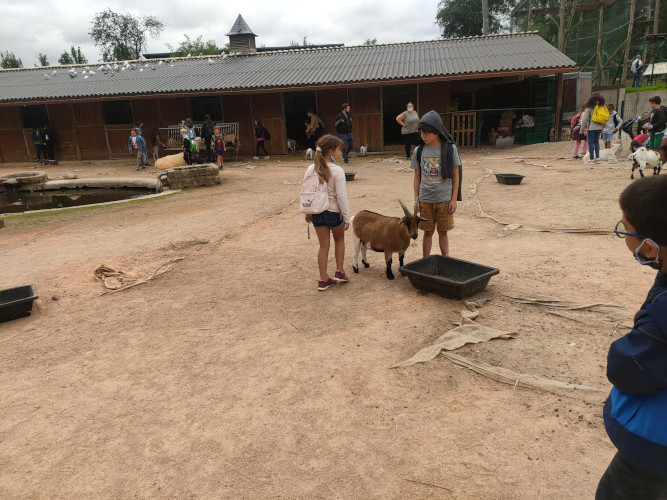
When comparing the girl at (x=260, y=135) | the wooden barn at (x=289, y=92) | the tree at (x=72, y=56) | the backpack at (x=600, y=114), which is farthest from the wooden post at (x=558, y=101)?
the tree at (x=72, y=56)

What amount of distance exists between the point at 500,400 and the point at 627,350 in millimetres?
1674

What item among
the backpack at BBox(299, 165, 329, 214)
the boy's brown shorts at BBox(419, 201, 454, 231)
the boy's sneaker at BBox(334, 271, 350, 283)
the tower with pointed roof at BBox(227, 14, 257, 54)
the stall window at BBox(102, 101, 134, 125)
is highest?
the tower with pointed roof at BBox(227, 14, 257, 54)

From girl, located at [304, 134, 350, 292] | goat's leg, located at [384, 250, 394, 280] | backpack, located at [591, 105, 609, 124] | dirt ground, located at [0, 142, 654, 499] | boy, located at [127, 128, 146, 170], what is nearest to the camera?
dirt ground, located at [0, 142, 654, 499]

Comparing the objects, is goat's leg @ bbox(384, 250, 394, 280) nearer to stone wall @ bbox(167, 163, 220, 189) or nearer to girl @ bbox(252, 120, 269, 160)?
stone wall @ bbox(167, 163, 220, 189)

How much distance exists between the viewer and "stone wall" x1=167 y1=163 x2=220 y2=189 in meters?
12.8

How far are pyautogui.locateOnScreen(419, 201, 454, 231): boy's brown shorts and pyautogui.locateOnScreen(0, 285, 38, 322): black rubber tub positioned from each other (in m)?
4.13

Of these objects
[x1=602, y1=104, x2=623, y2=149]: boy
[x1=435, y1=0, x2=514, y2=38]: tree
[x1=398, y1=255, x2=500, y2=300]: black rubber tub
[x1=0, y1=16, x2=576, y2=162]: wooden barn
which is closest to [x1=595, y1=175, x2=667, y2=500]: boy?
[x1=398, y1=255, x2=500, y2=300]: black rubber tub

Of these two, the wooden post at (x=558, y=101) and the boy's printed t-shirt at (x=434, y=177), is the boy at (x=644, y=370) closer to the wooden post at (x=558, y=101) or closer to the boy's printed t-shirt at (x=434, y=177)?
the boy's printed t-shirt at (x=434, y=177)

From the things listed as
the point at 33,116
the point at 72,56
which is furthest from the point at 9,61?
the point at 33,116

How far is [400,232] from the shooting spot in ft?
15.7

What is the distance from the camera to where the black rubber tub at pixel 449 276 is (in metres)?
4.29

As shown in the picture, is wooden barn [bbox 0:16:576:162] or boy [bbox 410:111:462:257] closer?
boy [bbox 410:111:462:257]

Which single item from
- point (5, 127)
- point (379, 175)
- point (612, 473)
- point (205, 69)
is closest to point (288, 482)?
point (612, 473)

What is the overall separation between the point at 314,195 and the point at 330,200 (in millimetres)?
184
